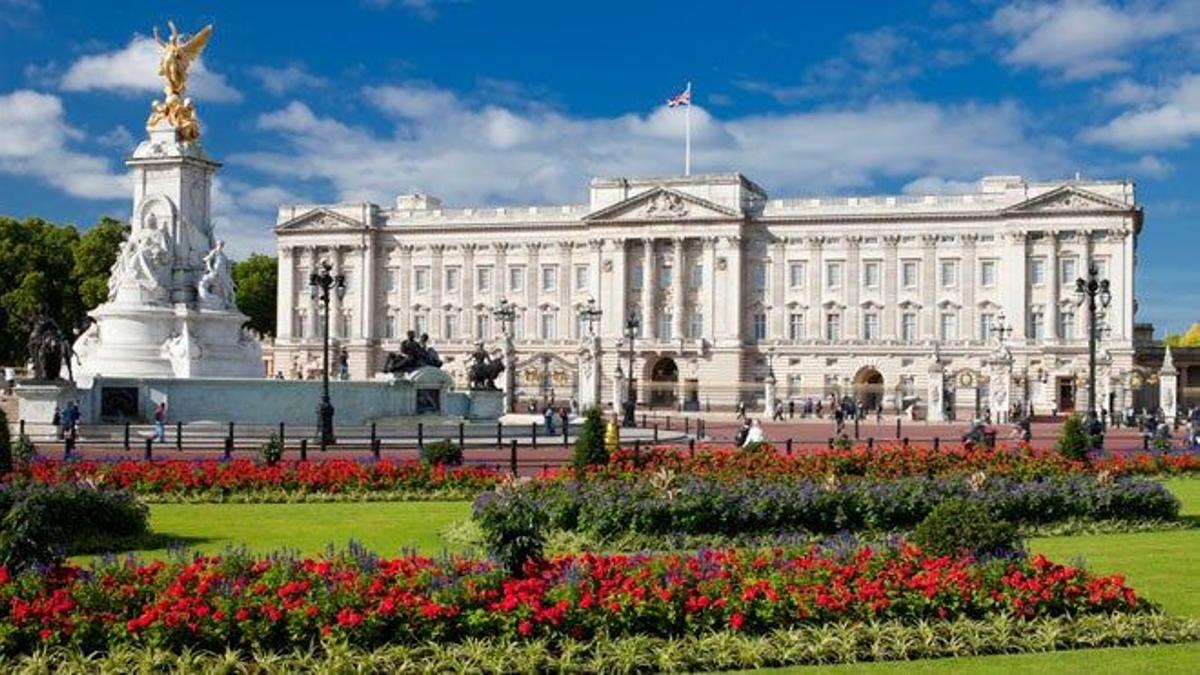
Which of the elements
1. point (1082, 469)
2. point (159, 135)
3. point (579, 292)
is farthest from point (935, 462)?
point (579, 292)

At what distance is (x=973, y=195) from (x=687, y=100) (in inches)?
906

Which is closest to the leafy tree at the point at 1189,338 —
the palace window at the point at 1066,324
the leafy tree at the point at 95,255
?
the palace window at the point at 1066,324

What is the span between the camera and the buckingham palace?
89562mm

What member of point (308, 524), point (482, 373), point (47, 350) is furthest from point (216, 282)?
point (308, 524)

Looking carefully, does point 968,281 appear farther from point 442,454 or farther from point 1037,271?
point 442,454

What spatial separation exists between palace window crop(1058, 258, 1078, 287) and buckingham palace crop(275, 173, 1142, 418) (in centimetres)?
10

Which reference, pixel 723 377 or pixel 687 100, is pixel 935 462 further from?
pixel 723 377

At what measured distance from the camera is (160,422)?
36.0 meters

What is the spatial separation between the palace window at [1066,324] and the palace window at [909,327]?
9451mm

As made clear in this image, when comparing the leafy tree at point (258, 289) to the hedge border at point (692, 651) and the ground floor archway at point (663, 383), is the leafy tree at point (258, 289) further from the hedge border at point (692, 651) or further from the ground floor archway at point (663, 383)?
the hedge border at point (692, 651)

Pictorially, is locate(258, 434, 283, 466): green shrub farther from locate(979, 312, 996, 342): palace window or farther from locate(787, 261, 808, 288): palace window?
locate(979, 312, 996, 342): palace window

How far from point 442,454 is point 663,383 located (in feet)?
228

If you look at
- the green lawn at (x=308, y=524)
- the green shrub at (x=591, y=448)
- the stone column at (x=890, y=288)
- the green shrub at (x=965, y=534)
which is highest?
the stone column at (x=890, y=288)

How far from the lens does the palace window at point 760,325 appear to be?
319 ft
